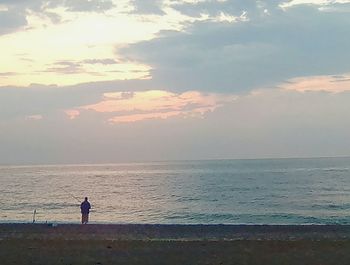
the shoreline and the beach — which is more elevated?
the beach

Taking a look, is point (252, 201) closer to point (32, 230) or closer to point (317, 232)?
point (317, 232)

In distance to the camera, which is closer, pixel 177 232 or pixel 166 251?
pixel 166 251

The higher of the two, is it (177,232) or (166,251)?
(166,251)

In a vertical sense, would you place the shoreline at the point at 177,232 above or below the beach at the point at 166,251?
below

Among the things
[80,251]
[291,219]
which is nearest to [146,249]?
[80,251]

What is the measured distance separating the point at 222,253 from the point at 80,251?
164 inches

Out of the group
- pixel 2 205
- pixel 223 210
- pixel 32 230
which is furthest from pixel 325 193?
pixel 32 230

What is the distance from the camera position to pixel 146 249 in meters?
17.8

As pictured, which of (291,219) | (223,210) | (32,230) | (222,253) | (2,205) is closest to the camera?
(222,253)

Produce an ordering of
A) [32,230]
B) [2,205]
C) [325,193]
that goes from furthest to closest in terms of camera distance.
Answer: [325,193], [2,205], [32,230]

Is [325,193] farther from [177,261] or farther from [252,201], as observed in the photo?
[177,261]

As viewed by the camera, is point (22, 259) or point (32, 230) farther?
point (32, 230)

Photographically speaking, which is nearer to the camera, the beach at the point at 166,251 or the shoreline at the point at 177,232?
the beach at the point at 166,251

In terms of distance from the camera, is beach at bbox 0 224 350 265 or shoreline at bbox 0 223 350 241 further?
shoreline at bbox 0 223 350 241
